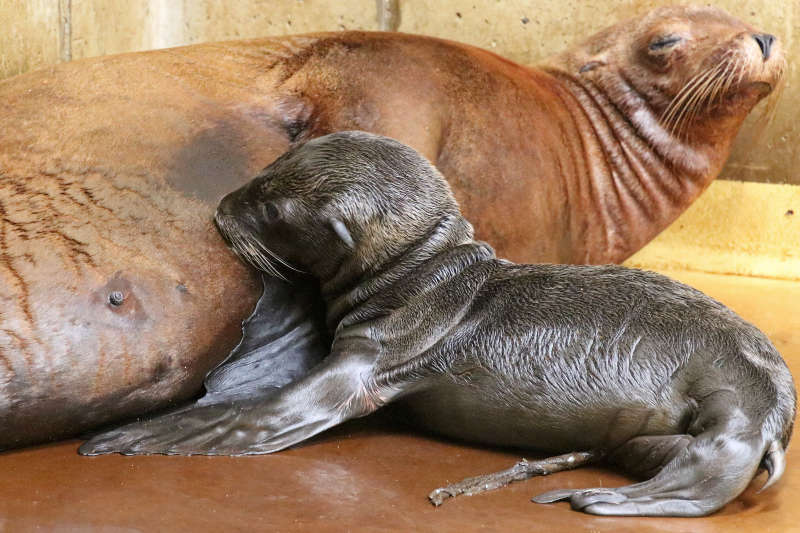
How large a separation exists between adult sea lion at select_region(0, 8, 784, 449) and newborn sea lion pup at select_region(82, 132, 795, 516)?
16 cm

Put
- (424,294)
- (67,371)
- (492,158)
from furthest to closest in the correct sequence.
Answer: (492,158), (424,294), (67,371)

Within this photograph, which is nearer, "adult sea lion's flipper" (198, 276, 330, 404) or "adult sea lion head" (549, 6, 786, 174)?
"adult sea lion's flipper" (198, 276, 330, 404)

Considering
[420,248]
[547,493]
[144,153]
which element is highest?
[144,153]

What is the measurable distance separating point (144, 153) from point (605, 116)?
2221mm

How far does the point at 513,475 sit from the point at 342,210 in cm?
90

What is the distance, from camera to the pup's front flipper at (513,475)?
264cm

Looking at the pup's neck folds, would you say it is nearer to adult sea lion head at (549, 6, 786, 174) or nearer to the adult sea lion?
the adult sea lion

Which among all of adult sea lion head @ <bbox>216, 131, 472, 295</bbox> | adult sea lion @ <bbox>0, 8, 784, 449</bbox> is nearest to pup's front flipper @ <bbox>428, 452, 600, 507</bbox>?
adult sea lion head @ <bbox>216, 131, 472, 295</bbox>

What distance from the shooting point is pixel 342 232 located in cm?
319

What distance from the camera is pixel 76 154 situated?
3289mm

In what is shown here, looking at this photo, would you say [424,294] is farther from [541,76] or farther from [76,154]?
[541,76]

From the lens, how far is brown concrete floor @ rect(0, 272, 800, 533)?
8.02ft

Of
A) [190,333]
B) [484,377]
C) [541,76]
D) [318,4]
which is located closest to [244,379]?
[190,333]

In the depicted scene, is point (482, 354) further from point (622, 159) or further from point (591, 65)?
point (591, 65)
